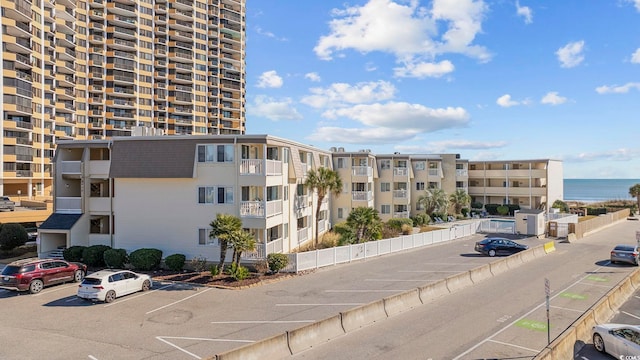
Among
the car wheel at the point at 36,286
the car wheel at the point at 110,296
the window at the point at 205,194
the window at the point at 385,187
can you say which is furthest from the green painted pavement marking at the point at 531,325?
the window at the point at 385,187

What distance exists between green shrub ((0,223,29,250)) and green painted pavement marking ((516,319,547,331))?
36.8m

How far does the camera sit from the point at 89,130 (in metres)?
77.2

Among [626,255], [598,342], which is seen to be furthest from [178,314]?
[626,255]

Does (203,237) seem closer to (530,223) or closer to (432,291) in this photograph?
(432,291)

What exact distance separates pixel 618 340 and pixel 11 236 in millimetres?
40017

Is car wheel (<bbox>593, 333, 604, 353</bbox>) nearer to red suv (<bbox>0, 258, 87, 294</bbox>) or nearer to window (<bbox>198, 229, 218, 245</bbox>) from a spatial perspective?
window (<bbox>198, 229, 218, 245</bbox>)

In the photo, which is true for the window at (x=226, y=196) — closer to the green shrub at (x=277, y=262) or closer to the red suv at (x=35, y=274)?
the green shrub at (x=277, y=262)

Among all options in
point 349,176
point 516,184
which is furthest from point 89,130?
point 516,184

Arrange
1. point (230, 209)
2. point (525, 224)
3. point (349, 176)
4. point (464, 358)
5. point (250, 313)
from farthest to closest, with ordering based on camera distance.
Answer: point (349, 176)
point (525, 224)
point (230, 209)
point (250, 313)
point (464, 358)

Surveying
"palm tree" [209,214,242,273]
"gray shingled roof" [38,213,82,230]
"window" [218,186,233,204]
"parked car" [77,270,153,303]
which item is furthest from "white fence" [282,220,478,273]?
"gray shingled roof" [38,213,82,230]

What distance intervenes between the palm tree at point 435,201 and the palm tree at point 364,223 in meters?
22.7

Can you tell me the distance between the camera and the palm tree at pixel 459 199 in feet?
193

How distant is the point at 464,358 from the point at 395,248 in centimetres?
2013

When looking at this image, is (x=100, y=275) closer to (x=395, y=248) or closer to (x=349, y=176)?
(x=395, y=248)
